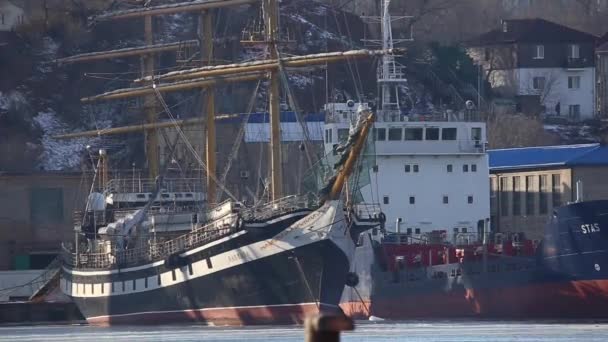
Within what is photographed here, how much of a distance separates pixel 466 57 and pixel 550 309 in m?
52.5

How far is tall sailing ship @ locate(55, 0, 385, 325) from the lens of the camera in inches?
2852

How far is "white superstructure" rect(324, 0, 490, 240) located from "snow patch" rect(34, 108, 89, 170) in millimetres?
28408

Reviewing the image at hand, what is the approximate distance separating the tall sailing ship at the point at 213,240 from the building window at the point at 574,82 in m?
46.2

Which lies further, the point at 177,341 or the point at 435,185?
the point at 435,185

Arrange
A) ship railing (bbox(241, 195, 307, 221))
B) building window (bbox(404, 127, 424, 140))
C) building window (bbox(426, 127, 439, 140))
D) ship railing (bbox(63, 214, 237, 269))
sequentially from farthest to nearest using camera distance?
building window (bbox(426, 127, 439, 140)), building window (bbox(404, 127, 424, 140)), ship railing (bbox(63, 214, 237, 269)), ship railing (bbox(241, 195, 307, 221))

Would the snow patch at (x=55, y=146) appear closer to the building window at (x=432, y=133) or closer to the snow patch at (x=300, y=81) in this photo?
the snow patch at (x=300, y=81)

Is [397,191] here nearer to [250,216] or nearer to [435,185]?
[435,185]

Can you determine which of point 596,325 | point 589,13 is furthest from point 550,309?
point 589,13

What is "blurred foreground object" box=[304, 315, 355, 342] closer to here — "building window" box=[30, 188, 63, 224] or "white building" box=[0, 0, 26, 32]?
"building window" box=[30, 188, 63, 224]

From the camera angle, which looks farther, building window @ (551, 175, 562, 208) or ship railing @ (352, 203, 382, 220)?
building window @ (551, 175, 562, 208)

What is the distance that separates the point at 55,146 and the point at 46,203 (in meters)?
16.2

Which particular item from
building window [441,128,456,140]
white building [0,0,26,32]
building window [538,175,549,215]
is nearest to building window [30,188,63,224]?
building window [441,128,456,140]

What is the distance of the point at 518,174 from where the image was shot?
318 feet

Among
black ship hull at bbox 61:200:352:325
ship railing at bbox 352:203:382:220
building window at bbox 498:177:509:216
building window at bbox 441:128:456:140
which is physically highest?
building window at bbox 441:128:456:140
